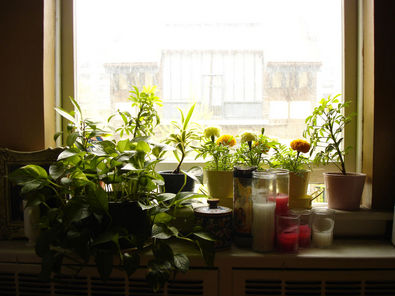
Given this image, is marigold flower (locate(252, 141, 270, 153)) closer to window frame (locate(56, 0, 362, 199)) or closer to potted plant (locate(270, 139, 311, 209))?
potted plant (locate(270, 139, 311, 209))

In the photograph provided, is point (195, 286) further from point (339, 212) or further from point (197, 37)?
point (197, 37)

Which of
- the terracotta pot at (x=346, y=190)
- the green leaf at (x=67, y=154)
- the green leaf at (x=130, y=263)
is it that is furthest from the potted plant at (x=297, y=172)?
the green leaf at (x=67, y=154)

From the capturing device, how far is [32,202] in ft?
3.14

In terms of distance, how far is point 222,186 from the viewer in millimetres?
1239

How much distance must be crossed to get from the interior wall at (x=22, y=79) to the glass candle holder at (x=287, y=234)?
1.01 meters

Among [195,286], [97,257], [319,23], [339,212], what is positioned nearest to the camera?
[97,257]

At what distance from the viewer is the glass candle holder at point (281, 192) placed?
1104mm

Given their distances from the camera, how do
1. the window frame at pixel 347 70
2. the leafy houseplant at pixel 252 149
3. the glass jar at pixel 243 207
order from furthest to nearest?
the window frame at pixel 347 70 → the leafy houseplant at pixel 252 149 → the glass jar at pixel 243 207

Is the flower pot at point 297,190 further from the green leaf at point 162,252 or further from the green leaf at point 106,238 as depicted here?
the green leaf at point 106,238

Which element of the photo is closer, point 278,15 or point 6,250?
point 6,250

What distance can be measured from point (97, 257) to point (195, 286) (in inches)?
13.5

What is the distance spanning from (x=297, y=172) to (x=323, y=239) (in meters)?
0.27

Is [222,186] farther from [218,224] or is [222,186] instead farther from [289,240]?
[289,240]

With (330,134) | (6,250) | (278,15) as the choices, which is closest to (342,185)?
(330,134)
